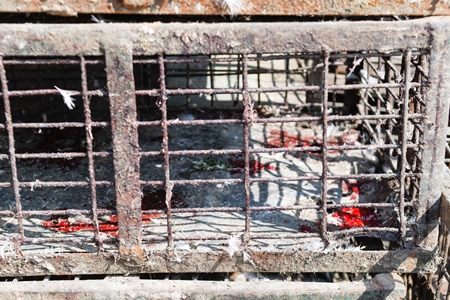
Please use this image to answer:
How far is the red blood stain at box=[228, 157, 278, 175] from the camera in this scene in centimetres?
363

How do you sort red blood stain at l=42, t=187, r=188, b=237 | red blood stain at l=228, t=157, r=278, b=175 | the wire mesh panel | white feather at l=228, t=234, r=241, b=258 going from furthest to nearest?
red blood stain at l=228, t=157, r=278, b=175 → red blood stain at l=42, t=187, r=188, b=237 → white feather at l=228, t=234, r=241, b=258 → the wire mesh panel

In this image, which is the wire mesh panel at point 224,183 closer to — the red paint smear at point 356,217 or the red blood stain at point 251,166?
the red paint smear at point 356,217

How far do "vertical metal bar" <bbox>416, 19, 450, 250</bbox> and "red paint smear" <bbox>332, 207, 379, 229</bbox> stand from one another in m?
0.41

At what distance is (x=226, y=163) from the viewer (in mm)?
3727

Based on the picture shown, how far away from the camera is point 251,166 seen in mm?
3709

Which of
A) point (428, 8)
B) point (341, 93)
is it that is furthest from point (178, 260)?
point (341, 93)

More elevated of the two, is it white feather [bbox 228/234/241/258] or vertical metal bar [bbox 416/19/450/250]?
vertical metal bar [bbox 416/19/450/250]

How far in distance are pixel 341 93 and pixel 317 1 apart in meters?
3.12

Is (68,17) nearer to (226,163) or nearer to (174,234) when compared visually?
(174,234)

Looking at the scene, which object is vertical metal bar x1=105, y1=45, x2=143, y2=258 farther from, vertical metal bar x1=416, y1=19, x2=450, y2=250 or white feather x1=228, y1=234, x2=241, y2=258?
vertical metal bar x1=416, y1=19, x2=450, y2=250

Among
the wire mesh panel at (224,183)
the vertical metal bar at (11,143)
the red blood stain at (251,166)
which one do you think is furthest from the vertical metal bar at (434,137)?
the vertical metal bar at (11,143)

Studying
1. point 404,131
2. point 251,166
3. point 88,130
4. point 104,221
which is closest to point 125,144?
point 88,130

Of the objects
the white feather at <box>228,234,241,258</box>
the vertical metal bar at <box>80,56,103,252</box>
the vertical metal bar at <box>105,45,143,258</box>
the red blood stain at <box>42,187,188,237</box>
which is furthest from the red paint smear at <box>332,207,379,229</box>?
the vertical metal bar at <box>80,56,103,252</box>

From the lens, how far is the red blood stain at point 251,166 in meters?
3.63
